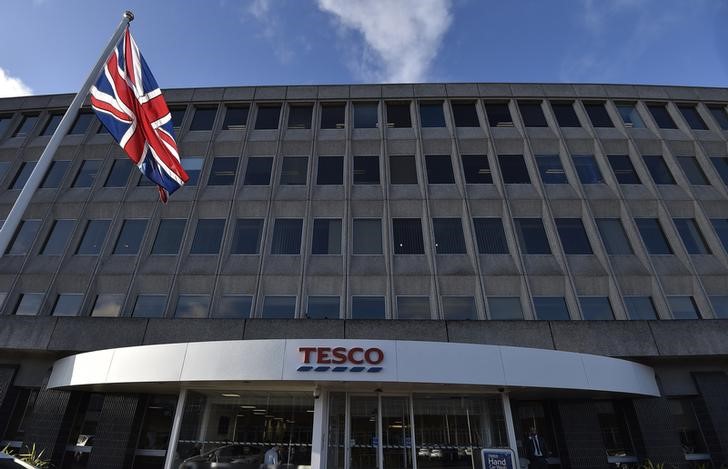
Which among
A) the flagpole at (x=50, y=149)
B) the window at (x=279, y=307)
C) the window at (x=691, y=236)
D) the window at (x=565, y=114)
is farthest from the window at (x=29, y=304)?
the window at (x=691, y=236)

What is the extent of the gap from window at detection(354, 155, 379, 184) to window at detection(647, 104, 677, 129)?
16842 millimetres

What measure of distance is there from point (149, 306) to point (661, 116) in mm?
29888

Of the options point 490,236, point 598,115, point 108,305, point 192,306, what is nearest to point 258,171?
point 192,306

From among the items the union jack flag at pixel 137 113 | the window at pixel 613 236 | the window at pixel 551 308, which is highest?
the window at pixel 613 236

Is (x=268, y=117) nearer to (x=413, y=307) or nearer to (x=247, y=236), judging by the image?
(x=247, y=236)

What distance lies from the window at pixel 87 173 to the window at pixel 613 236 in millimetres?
26959

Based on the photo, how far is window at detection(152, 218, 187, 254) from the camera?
19688 millimetres

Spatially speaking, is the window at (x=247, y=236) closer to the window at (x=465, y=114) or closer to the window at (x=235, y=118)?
the window at (x=235, y=118)

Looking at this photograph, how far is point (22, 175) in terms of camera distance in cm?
2300

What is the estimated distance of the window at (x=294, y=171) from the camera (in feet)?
71.0

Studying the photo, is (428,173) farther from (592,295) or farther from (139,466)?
(139,466)

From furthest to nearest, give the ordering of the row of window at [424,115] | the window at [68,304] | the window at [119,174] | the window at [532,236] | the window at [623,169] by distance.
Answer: the row of window at [424,115]
the window at [119,174]
the window at [623,169]
the window at [532,236]
the window at [68,304]

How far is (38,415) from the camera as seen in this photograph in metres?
15.5

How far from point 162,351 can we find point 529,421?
13320 mm
